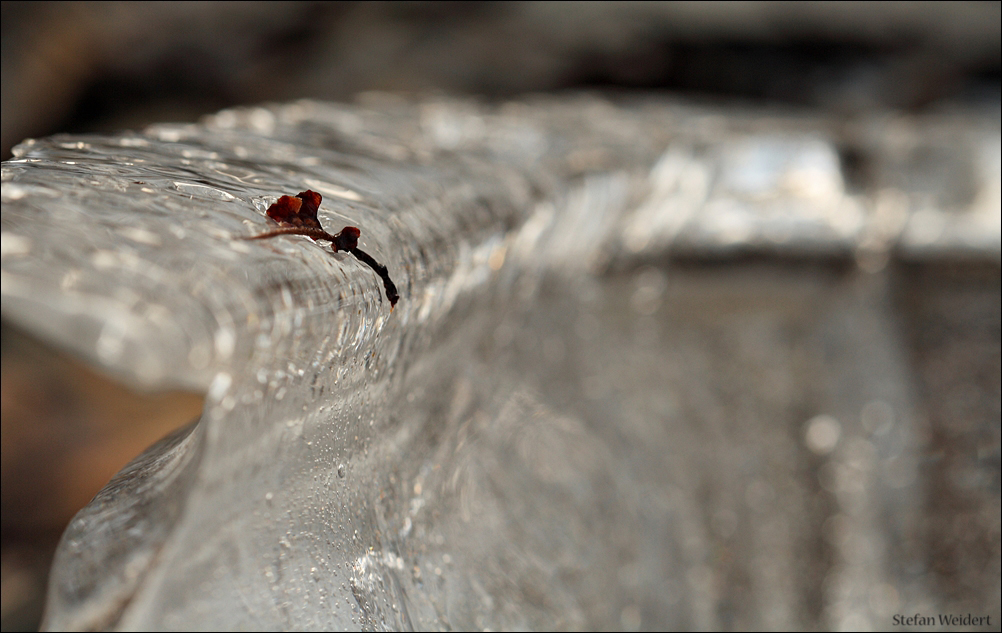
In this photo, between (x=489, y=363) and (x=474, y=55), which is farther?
(x=474, y=55)

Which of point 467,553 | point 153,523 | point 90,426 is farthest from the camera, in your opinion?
point 90,426

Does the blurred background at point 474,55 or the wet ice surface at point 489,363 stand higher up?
the blurred background at point 474,55

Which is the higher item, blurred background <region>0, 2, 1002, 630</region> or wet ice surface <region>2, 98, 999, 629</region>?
blurred background <region>0, 2, 1002, 630</region>

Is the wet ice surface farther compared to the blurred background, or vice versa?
the blurred background

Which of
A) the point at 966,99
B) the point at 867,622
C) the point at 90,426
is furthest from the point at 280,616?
the point at 966,99

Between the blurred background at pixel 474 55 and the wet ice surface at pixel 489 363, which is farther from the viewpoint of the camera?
the blurred background at pixel 474 55

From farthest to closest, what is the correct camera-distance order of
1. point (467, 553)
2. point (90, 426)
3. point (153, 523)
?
point (90, 426), point (467, 553), point (153, 523)

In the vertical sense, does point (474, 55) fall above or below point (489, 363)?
above

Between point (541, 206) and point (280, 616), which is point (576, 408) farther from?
point (280, 616)
